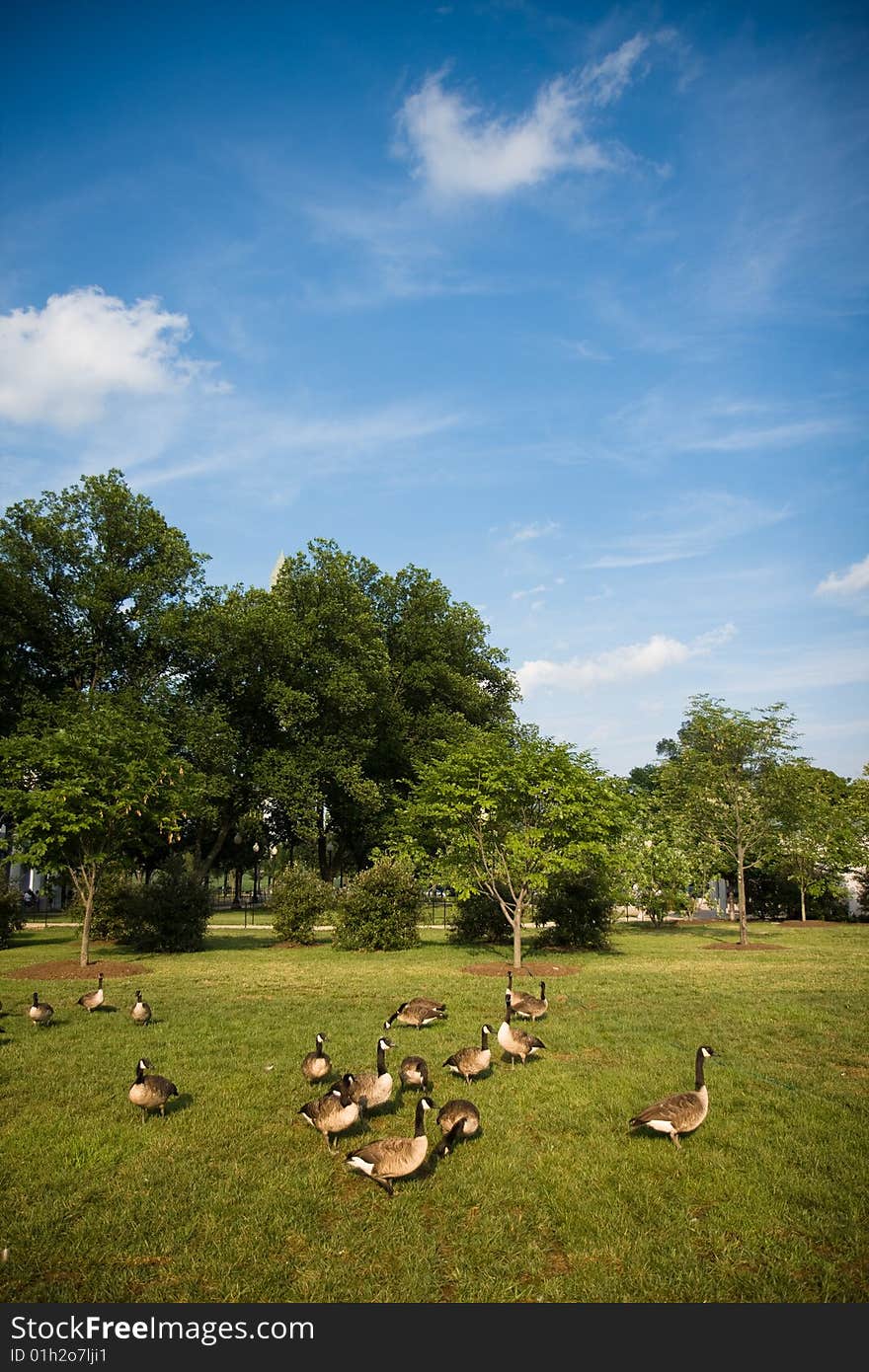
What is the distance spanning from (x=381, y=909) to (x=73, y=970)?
1098 cm

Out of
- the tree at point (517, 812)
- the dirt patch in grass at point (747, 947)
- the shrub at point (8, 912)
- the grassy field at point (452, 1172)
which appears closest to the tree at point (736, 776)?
the dirt patch in grass at point (747, 947)

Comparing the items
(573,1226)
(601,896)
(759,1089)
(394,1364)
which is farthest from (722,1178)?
(601,896)

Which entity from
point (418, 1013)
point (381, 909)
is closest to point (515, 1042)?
point (418, 1013)

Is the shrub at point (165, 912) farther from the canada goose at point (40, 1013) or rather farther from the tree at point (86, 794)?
the canada goose at point (40, 1013)

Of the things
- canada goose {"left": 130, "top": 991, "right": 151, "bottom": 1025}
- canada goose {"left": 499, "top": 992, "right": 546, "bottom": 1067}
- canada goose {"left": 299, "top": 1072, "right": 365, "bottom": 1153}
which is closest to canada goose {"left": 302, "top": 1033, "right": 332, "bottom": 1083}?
canada goose {"left": 299, "top": 1072, "right": 365, "bottom": 1153}

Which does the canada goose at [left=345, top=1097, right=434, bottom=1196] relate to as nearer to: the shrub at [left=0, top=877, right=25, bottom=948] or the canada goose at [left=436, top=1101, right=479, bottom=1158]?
the canada goose at [left=436, top=1101, right=479, bottom=1158]

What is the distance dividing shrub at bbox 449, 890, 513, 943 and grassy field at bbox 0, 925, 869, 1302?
1498cm

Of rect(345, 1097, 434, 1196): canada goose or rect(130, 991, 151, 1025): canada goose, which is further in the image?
rect(130, 991, 151, 1025): canada goose

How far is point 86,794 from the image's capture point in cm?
2138

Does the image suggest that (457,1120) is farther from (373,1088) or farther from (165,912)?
(165,912)

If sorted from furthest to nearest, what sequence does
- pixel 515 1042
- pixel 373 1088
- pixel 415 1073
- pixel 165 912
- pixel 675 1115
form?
pixel 165 912 → pixel 515 1042 → pixel 415 1073 → pixel 373 1088 → pixel 675 1115

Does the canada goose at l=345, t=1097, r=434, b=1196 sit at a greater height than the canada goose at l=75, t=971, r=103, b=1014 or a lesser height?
greater

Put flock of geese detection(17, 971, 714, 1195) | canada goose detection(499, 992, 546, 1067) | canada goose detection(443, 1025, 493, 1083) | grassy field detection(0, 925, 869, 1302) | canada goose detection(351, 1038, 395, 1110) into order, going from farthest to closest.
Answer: canada goose detection(499, 992, 546, 1067)
canada goose detection(443, 1025, 493, 1083)
canada goose detection(351, 1038, 395, 1110)
flock of geese detection(17, 971, 714, 1195)
grassy field detection(0, 925, 869, 1302)

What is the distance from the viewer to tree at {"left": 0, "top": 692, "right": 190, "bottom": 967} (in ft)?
67.9
